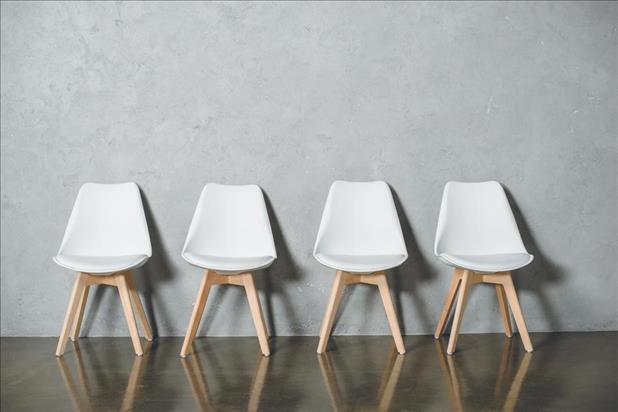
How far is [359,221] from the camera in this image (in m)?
3.30

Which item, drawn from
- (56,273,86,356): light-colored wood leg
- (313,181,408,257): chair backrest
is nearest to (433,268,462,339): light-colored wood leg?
(313,181,408,257): chair backrest

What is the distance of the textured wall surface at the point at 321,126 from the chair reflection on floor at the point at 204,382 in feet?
1.67

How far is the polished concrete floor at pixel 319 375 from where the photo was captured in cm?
233

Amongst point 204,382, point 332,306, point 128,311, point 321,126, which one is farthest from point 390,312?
point 128,311

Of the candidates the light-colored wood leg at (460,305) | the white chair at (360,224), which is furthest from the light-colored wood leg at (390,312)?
the light-colored wood leg at (460,305)

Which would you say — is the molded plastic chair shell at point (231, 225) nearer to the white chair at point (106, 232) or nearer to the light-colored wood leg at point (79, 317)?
the white chair at point (106, 232)

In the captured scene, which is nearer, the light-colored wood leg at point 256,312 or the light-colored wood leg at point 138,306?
the light-colored wood leg at point 256,312

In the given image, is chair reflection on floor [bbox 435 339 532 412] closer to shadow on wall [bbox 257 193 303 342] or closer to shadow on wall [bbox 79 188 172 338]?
shadow on wall [bbox 257 193 303 342]

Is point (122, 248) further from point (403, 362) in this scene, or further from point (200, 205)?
point (403, 362)

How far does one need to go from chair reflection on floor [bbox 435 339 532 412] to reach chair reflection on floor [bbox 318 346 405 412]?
223 millimetres

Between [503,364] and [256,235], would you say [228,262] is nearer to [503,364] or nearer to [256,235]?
[256,235]

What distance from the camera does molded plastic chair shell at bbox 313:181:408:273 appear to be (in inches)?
127

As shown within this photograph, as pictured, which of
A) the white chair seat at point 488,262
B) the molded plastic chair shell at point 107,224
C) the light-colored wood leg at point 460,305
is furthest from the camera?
the molded plastic chair shell at point 107,224

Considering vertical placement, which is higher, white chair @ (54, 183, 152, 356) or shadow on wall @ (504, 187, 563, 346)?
white chair @ (54, 183, 152, 356)
